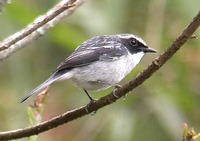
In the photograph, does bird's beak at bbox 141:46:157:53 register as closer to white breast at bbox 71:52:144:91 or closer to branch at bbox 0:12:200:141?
white breast at bbox 71:52:144:91

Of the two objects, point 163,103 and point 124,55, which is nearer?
point 124,55

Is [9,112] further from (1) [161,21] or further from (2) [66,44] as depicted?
(1) [161,21]

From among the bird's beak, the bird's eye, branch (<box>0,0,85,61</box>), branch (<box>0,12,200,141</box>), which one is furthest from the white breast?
branch (<box>0,12,200,141</box>)

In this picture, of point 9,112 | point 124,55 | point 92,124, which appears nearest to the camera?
point 124,55

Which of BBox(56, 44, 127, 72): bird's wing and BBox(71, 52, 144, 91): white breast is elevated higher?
BBox(56, 44, 127, 72): bird's wing

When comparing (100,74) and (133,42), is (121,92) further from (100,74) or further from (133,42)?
(133,42)

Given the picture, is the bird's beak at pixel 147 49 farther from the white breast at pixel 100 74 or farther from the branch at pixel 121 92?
the branch at pixel 121 92

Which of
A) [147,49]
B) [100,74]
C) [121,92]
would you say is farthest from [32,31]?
[147,49]

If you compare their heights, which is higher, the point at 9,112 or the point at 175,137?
the point at 9,112

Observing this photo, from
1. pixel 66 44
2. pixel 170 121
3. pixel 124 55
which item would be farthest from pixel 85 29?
pixel 170 121
